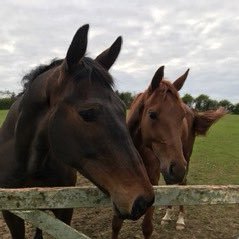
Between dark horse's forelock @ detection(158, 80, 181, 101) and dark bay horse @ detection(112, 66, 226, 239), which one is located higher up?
dark horse's forelock @ detection(158, 80, 181, 101)

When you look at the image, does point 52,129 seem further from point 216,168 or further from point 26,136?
point 216,168

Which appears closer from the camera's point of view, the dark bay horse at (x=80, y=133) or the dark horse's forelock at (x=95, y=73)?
the dark bay horse at (x=80, y=133)

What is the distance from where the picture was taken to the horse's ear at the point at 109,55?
3.44 m

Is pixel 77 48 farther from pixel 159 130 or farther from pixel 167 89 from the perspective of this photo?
pixel 167 89

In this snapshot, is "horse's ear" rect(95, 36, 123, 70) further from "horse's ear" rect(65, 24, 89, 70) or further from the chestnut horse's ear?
the chestnut horse's ear

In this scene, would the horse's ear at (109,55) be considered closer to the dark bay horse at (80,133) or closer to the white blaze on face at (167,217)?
the dark bay horse at (80,133)

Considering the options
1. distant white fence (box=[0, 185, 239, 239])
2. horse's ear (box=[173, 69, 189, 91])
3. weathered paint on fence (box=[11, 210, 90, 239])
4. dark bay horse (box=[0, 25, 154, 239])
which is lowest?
weathered paint on fence (box=[11, 210, 90, 239])

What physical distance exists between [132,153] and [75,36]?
881 mm

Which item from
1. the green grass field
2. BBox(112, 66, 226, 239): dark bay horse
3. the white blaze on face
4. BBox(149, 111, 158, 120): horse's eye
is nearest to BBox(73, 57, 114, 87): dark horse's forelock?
BBox(112, 66, 226, 239): dark bay horse

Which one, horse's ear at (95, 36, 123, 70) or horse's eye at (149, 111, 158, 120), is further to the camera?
horse's eye at (149, 111, 158, 120)

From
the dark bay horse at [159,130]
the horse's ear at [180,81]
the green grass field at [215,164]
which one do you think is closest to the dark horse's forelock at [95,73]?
the dark bay horse at [159,130]

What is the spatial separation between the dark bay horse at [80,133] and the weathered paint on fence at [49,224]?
15.9 inches

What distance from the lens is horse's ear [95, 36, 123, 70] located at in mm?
3441

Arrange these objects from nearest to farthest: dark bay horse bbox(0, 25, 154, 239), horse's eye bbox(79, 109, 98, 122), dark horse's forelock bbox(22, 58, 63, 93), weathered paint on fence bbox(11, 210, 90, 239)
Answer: dark bay horse bbox(0, 25, 154, 239) → horse's eye bbox(79, 109, 98, 122) → weathered paint on fence bbox(11, 210, 90, 239) → dark horse's forelock bbox(22, 58, 63, 93)
